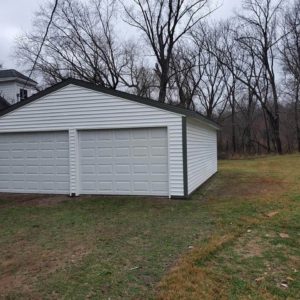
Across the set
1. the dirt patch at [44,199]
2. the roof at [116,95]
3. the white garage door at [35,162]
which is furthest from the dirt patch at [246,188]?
the white garage door at [35,162]

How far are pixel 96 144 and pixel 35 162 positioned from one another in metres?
2.19

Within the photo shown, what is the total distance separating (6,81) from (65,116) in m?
17.7

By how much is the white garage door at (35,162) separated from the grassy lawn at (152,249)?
5.62 ft

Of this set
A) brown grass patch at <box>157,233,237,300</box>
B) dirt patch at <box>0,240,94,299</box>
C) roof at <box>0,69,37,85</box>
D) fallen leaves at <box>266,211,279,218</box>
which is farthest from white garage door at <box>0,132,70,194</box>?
roof at <box>0,69,37,85</box>

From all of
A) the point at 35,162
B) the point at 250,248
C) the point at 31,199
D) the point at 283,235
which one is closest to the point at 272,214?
the point at 283,235

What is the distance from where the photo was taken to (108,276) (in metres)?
4.51

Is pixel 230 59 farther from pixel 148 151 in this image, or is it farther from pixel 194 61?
pixel 148 151

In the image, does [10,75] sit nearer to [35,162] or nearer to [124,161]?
[35,162]

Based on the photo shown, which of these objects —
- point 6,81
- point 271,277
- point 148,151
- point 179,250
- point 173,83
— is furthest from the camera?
point 173,83

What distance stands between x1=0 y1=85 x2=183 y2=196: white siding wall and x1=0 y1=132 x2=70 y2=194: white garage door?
0.30 meters

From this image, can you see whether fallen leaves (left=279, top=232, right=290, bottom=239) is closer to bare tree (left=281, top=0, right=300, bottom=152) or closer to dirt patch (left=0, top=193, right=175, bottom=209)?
dirt patch (left=0, top=193, right=175, bottom=209)

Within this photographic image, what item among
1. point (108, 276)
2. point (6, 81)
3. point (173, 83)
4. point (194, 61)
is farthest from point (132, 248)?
point (194, 61)

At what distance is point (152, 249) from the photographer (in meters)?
5.58

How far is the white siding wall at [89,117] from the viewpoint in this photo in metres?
10.3
